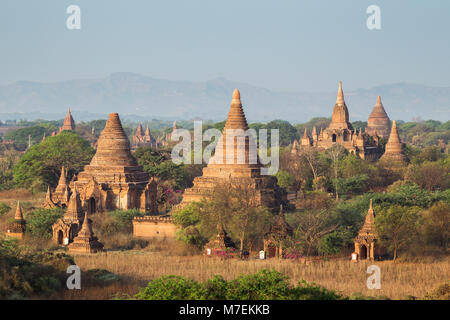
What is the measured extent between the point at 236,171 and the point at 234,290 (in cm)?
1899

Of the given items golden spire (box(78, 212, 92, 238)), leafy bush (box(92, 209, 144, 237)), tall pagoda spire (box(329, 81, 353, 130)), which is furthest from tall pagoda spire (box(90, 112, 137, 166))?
tall pagoda spire (box(329, 81, 353, 130))

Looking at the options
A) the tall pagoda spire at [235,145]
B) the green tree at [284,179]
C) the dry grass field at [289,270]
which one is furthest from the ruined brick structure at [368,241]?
the green tree at [284,179]

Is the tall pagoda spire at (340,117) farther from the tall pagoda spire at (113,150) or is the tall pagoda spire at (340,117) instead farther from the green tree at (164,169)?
the tall pagoda spire at (113,150)

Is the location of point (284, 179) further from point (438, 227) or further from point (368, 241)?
point (368, 241)


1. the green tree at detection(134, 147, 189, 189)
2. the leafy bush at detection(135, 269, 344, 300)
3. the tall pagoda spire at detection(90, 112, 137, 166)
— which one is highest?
the tall pagoda spire at detection(90, 112, 137, 166)

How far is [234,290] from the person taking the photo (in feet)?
79.2

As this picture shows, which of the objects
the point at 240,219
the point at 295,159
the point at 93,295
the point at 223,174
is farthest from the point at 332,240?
the point at 295,159

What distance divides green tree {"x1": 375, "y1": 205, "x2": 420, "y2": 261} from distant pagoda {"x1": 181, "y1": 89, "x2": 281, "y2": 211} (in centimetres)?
766

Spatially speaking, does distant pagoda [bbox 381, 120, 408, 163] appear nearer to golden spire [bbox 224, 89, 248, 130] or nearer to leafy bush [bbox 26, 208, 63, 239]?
golden spire [bbox 224, 89, 248, 130]

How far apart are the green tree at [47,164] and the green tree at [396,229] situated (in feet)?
106

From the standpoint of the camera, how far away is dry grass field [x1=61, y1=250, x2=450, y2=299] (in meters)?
28.9

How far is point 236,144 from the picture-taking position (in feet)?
143
